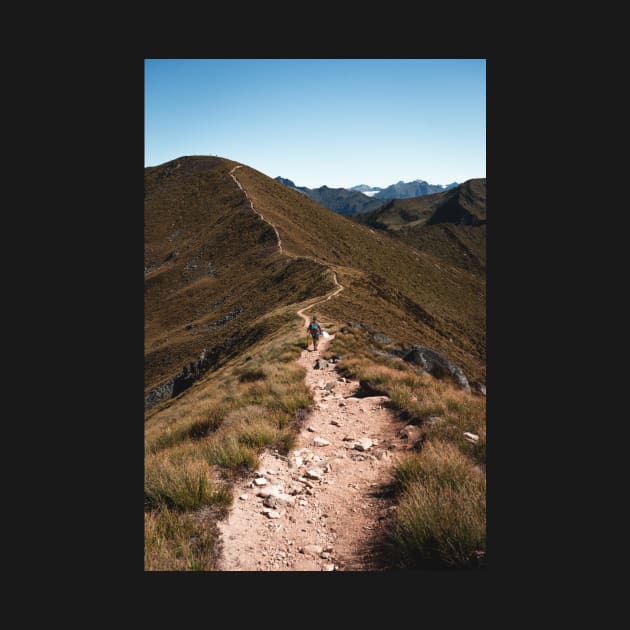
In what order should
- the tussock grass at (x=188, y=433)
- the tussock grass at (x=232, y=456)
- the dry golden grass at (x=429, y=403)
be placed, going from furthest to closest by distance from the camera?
1. the tussock grass at (x=188, y=433)
2. the dry golden grass at (x=429, y=403)
3. the tussock grass at (x=232, y=456)

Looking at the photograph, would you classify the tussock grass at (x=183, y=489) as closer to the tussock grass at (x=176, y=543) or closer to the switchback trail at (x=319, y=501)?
the tussock grass at (x=176, y=543)

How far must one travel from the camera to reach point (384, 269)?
75.1 metres

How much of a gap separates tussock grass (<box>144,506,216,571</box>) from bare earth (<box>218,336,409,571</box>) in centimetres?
23

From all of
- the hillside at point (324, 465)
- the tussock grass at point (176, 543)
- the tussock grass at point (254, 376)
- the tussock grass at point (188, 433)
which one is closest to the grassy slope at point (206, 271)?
the hillside at point (324, 465)

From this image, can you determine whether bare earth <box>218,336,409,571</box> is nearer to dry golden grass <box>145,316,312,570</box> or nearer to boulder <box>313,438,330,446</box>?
boulder <box>313,438,330,446</box>

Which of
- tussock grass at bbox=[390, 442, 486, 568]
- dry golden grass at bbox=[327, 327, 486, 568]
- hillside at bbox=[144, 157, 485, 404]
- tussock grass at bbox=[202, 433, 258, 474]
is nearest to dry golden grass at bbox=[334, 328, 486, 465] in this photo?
dry golden grass at bbox=[327, 327, 486, 568]

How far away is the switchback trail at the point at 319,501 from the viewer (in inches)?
177

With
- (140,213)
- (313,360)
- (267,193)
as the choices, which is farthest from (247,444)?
(267,193)

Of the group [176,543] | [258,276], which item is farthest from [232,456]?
[258,276]

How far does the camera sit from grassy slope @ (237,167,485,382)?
44.2 m

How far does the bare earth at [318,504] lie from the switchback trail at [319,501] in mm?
10

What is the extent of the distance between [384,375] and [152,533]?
27.8 feet

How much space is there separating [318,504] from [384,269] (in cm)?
7154

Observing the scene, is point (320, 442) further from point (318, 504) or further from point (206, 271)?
point (206, 271)
